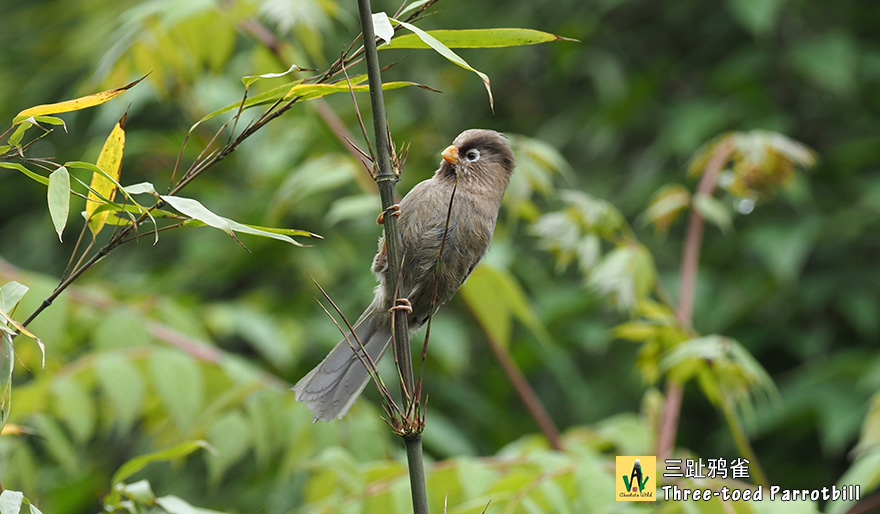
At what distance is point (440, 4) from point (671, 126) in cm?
147

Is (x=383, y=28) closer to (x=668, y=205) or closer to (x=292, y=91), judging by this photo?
(x=292, y=91)

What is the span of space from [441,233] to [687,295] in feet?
3.97

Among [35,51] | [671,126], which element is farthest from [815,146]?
[35,51]

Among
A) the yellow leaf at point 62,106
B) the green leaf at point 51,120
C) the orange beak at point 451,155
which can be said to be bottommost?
the green leaf at point 51,120

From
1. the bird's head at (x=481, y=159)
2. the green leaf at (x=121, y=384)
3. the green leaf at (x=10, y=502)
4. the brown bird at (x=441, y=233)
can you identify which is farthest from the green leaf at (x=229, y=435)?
the green leaf at (x=10, y=502)

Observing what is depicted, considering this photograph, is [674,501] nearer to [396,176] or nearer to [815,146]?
[396,176]

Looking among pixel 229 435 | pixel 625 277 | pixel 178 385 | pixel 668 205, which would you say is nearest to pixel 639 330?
pixel 625 277

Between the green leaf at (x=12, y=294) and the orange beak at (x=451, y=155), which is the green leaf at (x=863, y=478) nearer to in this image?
the orange beak at (x=451, y=155)

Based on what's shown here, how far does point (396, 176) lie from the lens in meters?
1.17

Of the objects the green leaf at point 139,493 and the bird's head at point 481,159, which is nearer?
the green leaf at point 139,493

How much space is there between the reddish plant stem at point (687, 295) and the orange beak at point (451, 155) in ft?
3.46

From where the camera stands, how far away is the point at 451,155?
6.17 ft

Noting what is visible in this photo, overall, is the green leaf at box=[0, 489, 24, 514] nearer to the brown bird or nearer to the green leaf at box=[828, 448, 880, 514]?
the brown bird

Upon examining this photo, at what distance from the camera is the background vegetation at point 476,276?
98.0 inches
